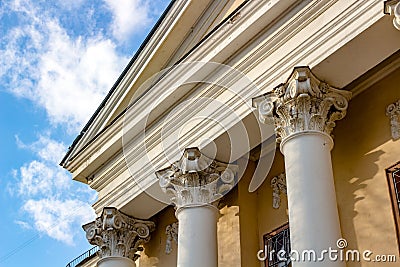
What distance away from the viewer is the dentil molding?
8.14 m

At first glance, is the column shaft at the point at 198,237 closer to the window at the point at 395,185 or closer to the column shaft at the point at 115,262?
the column shaft at the point at 115,262

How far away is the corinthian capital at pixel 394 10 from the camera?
7004mm

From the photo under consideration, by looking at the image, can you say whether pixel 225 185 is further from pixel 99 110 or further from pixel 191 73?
pixel 99 110

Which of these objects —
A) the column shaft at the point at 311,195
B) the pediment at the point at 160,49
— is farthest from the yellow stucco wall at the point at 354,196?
the pediment at the point at 160,49

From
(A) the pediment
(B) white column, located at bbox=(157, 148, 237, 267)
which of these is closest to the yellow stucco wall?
(B) white column, located at bbox=(157, 148, 237, 267)

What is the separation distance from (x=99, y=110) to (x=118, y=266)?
9.70 feet

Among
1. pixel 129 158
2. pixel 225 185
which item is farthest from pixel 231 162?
pixel 129 158

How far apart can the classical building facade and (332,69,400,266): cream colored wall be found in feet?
0.05

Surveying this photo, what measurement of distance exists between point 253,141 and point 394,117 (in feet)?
6.32

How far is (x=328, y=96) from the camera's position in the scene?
26.5 feet

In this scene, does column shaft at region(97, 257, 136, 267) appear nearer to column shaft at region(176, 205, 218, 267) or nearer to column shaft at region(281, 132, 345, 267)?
column shaft at region(176, 205, 218, 267)

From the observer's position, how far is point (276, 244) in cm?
949

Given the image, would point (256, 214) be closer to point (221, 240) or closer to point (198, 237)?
point (221, 240)

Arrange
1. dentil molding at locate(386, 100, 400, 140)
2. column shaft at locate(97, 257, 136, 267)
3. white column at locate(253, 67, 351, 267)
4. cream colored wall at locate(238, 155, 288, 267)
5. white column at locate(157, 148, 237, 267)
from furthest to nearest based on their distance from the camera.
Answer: column shaft at locate(97, 257, 136, 267)
cream colored wall at locate(238, 155, 288, 267)
white column at locate(157, 148, 237, 267)
dentil molding at locate(386, 100, 400, 140)
white column at locate(253, 67, 351, 267)
